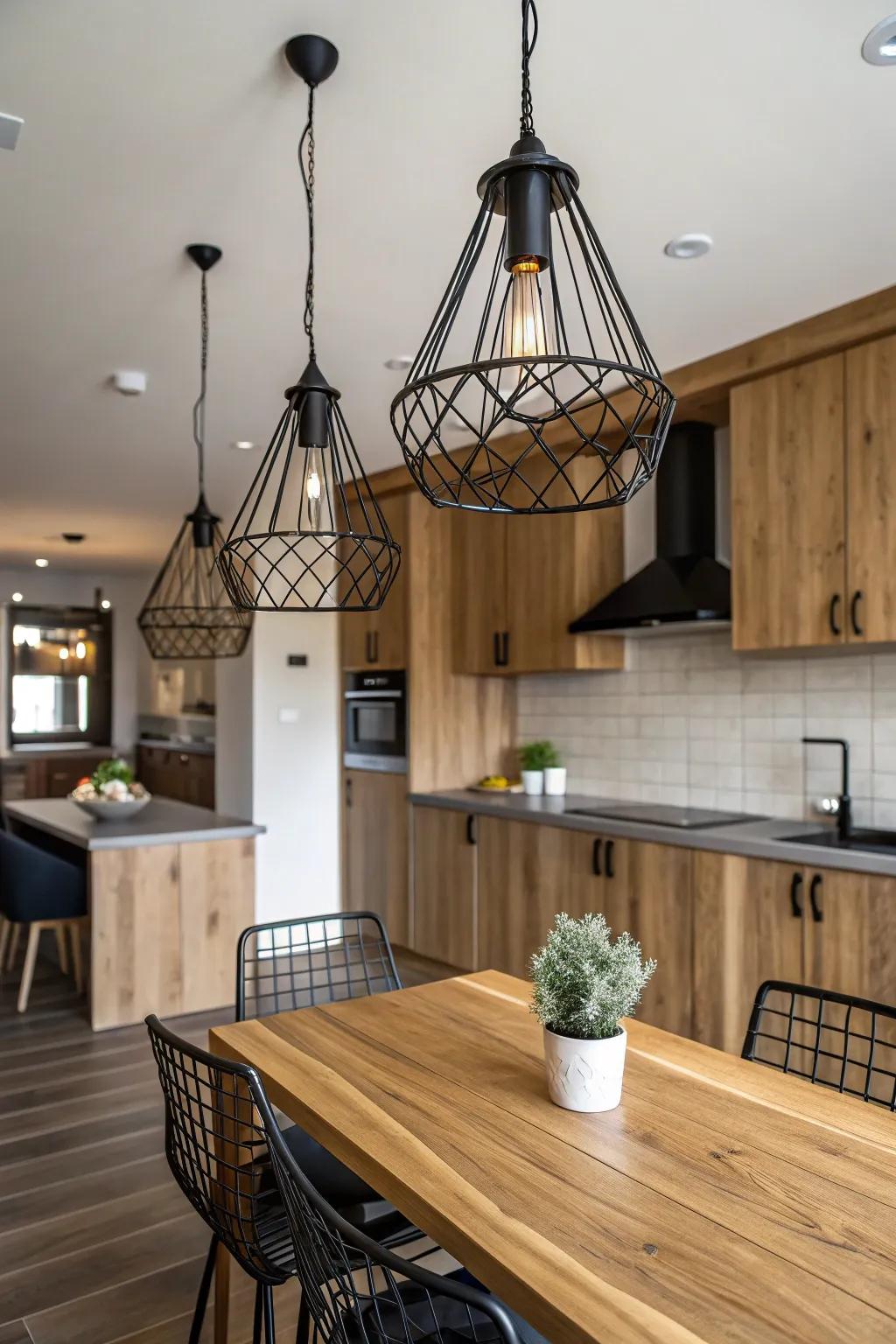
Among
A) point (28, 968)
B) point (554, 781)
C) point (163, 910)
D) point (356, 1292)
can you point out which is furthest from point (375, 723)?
point (356, 1292)

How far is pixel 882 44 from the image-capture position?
1.76 meters

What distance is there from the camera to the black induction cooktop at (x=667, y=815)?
11.8 feet

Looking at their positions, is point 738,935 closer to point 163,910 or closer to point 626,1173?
point 626,1173

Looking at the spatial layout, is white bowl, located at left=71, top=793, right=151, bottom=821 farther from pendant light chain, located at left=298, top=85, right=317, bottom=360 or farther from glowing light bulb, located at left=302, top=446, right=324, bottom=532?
glowing light bulb, located at left=302, top=446, right=324, bottom=532

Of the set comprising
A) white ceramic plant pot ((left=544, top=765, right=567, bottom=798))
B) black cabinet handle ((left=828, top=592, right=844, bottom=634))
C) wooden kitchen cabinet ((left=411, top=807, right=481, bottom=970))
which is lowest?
wooden kitchen cabinet ((left=411, top=807, right=481, bottom=970))

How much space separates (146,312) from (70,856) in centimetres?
322

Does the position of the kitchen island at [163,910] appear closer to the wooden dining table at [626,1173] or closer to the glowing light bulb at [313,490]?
the wooden dining table at [626,1173]

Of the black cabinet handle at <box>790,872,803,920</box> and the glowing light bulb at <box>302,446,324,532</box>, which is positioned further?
the black cabinet handle at <box>790,872,803,920</box>

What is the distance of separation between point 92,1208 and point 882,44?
126 inches

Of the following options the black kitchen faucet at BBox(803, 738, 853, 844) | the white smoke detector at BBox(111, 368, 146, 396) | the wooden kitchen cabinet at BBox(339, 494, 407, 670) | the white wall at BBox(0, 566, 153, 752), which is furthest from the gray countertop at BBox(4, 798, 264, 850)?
the white wall at BBox(0, 566, 153, 752)

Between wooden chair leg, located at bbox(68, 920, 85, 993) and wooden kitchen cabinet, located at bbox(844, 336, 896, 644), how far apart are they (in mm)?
3464

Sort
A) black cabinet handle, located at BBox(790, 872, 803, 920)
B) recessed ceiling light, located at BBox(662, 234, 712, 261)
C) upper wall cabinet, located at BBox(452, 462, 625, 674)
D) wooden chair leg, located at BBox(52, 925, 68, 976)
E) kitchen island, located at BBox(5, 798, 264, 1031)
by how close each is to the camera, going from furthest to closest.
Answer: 1. wooden chair leg, located at BBox(52, 925, 68, 976)
2. upper wall cabinet, located at BBox(452, 462, 625, 674)
3. kitchen island, located at BBox(5, 798, 264, 1031)
4. black cabinet handle, located at BBox(790, 872, 803, 920)
5. recessed ceiling light, located at BBox(662, 234, 712, 261)

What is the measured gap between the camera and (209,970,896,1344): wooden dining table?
982 mm

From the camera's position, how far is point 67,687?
9.27 metres
